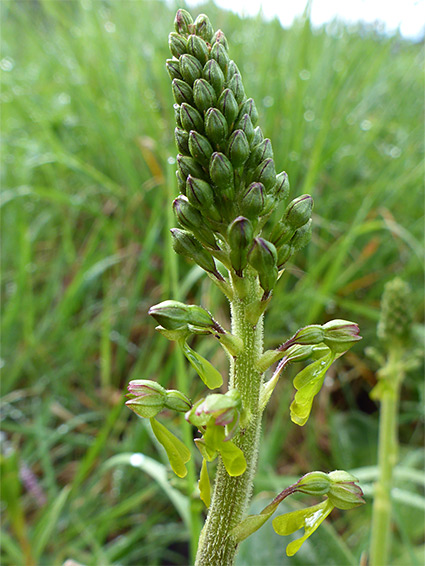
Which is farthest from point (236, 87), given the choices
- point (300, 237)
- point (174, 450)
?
point (174, 450)

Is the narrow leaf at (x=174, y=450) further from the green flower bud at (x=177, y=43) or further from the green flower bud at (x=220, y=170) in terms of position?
the green flower bud at (x=177, y=43)

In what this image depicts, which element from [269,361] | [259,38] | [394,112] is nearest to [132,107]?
[259,38]

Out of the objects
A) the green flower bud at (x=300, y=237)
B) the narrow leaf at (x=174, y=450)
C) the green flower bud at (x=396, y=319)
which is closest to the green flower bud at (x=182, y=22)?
the green flower bud at (x=300, y=237)

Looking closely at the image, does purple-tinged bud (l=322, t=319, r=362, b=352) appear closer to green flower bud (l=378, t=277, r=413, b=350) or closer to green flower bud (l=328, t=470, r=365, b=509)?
green flower bud (l=328, t=470, r=365, b=509)

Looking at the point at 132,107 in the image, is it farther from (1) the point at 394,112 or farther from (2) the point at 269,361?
(2) the point at 269,361

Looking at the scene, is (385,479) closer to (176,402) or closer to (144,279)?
(176,402)

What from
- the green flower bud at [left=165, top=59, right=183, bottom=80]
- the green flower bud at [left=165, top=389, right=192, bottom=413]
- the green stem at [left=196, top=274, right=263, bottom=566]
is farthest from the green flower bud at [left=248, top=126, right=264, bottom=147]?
the green flower bud at [left=165, top=389, right=192, bottom=413]
